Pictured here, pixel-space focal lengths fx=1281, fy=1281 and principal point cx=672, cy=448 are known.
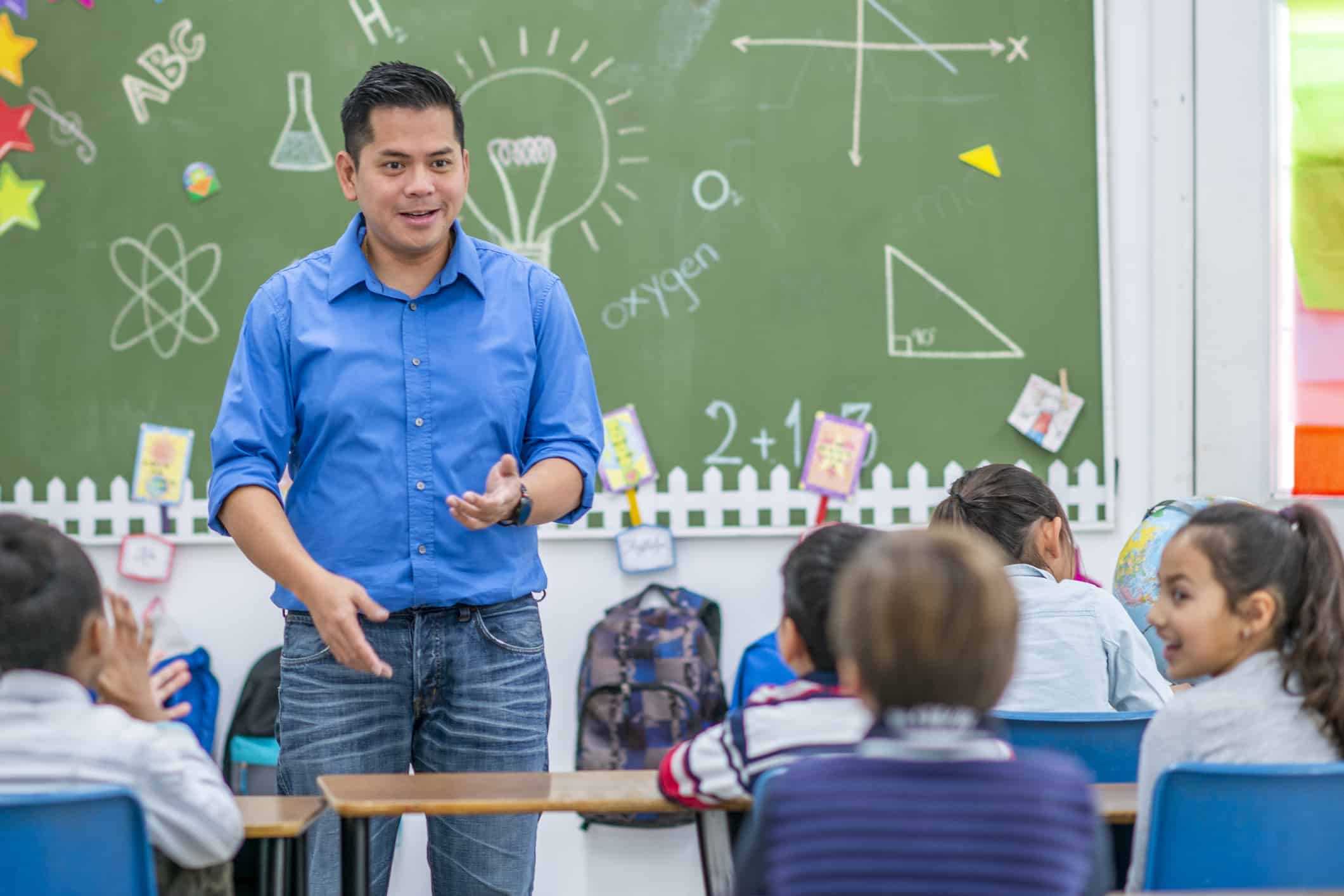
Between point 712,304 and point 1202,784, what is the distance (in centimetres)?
221

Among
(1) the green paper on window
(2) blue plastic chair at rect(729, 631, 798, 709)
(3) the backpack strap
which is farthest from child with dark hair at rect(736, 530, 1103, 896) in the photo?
(1) the green paper on window

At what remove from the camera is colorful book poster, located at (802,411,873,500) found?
3453mm

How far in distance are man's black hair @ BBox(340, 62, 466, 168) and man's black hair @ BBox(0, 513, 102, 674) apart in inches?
29.3

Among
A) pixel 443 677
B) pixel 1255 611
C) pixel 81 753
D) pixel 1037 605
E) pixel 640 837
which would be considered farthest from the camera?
pixel 640 837

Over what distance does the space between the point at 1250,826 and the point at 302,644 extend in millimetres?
1262

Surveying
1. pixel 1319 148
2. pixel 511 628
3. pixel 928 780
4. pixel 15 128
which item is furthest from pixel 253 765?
pixel 1319 148

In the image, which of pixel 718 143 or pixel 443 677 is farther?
pixel 718 143

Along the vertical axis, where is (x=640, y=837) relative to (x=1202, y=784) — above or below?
below

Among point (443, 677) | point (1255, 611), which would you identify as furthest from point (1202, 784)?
point (443, 677)

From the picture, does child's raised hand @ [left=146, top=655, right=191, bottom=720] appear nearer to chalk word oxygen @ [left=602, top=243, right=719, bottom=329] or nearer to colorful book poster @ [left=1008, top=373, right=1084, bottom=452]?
chalk word oxygen @ [left=602, top=243, right=719, bottom=329]

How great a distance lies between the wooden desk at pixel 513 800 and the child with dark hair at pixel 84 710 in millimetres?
155

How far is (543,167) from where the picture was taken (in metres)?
3.45

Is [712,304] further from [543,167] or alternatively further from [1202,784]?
[1202,784]

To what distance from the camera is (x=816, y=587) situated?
154cm
